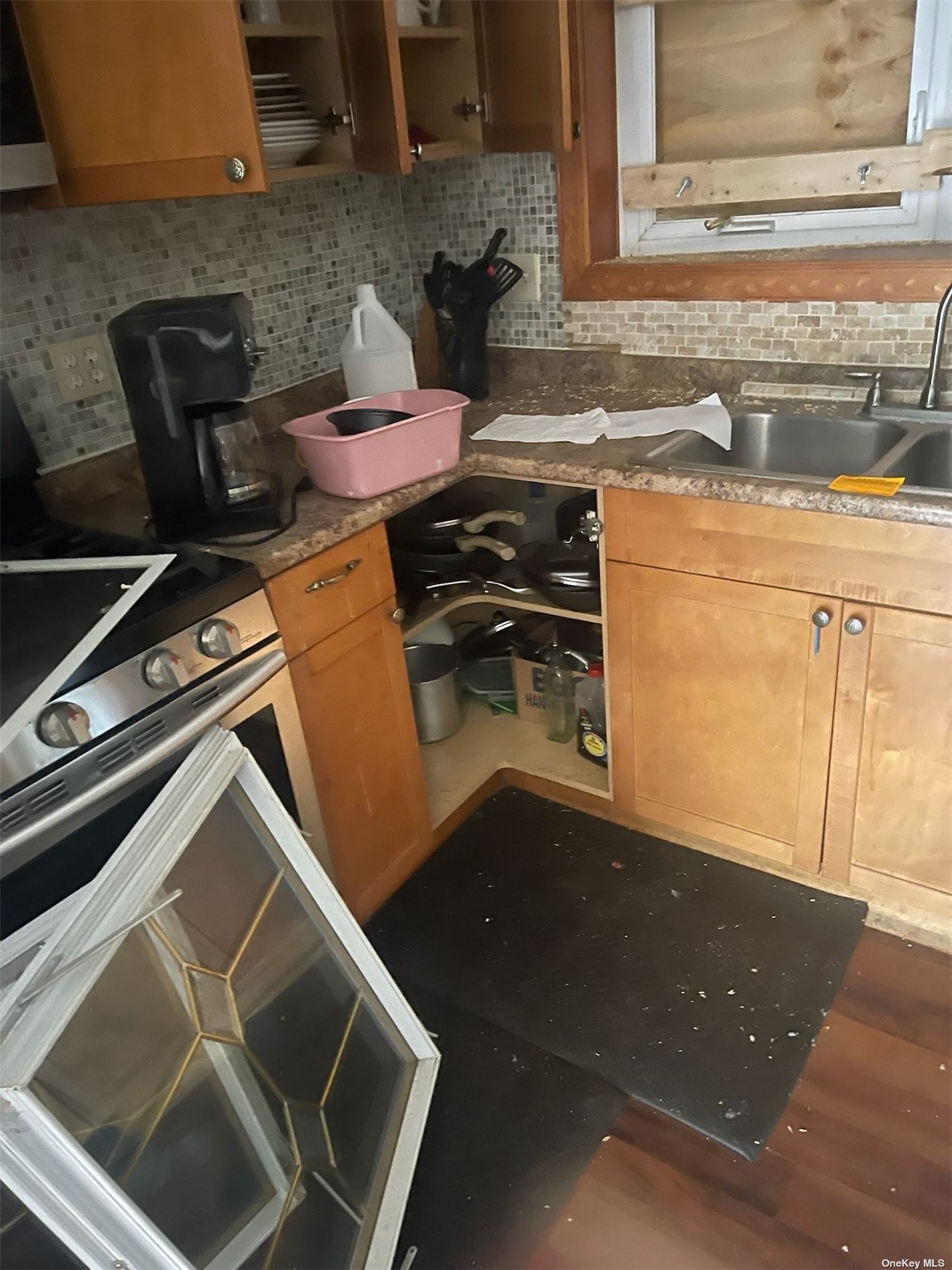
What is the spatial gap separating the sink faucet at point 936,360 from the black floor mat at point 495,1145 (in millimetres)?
1350

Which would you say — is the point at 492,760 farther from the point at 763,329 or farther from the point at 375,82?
the point at 375,82

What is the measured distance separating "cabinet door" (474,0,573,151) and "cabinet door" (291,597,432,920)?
1.02 m

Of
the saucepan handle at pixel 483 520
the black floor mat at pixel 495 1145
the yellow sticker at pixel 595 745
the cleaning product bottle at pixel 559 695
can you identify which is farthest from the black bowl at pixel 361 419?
the black floor mat at pixel 495 1145

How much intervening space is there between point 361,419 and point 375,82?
0.60 m

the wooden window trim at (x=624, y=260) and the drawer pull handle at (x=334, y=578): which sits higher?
the wooden window trim at (x=624, y=260)

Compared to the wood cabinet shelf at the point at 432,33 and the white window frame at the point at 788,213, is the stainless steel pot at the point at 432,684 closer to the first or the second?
the white window frame at the point at 788,213

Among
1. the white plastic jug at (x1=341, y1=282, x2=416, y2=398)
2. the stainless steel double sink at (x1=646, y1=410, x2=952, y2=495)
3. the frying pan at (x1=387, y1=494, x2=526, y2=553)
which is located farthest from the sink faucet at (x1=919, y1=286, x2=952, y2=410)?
the white plastic jug at (x1=341, y1=282, x2=416, y2=398)

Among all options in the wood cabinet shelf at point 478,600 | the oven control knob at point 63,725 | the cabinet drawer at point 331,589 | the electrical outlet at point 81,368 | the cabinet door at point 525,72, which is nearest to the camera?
the oven control knob at point 63,725

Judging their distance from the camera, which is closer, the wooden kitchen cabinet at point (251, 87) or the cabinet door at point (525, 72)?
the wooden kitchen cabinet at point (251, 87)

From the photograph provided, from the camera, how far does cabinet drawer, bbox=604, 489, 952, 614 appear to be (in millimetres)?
1419

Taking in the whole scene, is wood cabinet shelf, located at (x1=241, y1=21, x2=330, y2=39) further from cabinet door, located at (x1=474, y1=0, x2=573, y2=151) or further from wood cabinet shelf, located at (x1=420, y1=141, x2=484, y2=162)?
cabinet door, located at (x1=474, y1=0, x2=573, y2=151)

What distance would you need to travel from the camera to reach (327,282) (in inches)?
85.2

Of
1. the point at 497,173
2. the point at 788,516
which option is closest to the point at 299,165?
the point at 497,173

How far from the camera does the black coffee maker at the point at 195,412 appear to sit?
1398 millimetres
